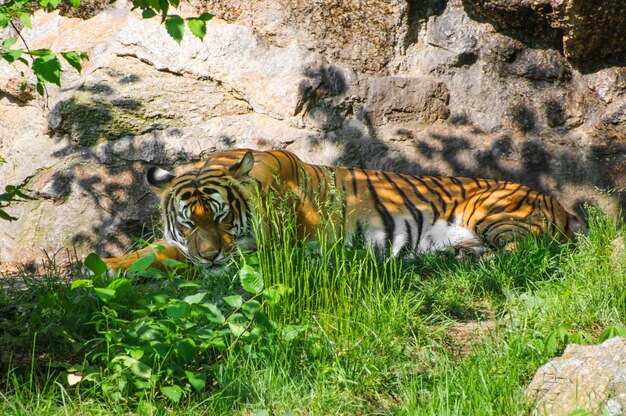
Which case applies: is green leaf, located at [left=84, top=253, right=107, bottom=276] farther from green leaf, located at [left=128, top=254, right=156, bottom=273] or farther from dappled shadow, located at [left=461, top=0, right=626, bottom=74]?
dappled shadow, located at [left=461, top=0, right=626, bottom=74]

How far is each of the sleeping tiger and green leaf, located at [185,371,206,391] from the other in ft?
5.85

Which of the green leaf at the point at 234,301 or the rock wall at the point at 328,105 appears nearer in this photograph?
the green leaf at the point at 234,301

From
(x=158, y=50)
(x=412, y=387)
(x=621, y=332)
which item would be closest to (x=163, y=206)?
(x=158, y=50)

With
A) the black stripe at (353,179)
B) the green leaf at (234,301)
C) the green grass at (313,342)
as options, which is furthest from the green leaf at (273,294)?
the black stripe at (353,179)

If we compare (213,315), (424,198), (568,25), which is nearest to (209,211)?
(424,198)

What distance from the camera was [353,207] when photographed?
6219 mm

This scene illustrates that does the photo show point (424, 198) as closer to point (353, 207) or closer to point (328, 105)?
point (353, 207)

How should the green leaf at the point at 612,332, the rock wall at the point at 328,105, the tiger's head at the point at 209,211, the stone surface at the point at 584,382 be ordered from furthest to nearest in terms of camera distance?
the rock wall at the point at 328,105 → the tiger's head at the point at 209,211 → the green leaf at the point at 612,332 → the stone surface at the point at 584,382

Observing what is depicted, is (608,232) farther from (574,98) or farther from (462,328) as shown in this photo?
(574,98)

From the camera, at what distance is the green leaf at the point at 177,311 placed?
332 centimetres

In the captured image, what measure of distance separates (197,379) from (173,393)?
13cm

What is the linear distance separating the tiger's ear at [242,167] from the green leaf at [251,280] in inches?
72.8

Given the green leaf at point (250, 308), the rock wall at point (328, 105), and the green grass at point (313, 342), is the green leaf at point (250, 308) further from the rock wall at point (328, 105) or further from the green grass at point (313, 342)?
the rock wall at point (328, 105)

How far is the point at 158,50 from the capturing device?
22.4 ft
